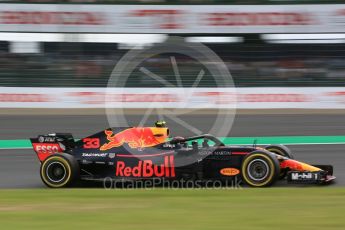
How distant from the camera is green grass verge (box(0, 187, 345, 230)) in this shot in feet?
19.4

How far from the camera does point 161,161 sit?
858 centimetres

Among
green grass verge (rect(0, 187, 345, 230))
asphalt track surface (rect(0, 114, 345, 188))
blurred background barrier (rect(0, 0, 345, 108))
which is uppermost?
blurred background barrier (rect(0, 0, 345, 108))

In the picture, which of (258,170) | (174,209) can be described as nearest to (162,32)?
(258,170)

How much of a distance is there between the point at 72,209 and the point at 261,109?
41.6 feet

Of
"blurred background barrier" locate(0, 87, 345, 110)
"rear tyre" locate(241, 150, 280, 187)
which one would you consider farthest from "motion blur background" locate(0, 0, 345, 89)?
"rear tyre" locate(241, 150, 280, 187)

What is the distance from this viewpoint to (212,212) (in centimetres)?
645

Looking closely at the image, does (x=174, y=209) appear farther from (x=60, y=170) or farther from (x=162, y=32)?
(x=162, y=32)

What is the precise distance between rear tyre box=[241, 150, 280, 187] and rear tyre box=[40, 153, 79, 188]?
2.28 metres

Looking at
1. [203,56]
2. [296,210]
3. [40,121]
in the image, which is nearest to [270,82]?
[203,56]

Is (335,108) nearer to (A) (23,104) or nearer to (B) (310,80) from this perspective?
(B) (310,80)

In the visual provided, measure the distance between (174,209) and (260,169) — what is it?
195cm

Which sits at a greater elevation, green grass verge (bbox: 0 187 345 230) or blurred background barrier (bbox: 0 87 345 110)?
blurred background barrier (bbox: 0 87 345 110)

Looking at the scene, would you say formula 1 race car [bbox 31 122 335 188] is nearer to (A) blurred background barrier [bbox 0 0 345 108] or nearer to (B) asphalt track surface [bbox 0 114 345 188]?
(B) asphalt track surface [bbox 0 114 345 188]

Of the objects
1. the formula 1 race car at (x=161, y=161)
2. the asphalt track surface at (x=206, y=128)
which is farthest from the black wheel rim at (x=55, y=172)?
the asphalt track surface at (x=206, y=128)
